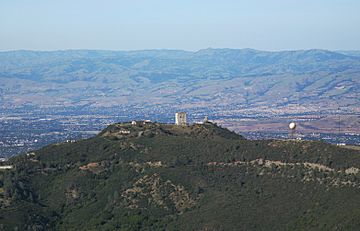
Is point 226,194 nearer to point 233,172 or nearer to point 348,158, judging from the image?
point 233,172

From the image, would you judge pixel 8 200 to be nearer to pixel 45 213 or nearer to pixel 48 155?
pixel 45 213

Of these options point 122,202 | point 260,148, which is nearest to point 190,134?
point 260,148

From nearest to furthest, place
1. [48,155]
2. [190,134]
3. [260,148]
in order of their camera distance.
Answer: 1. [260,148]
2. [48,155]
3. [190,134]

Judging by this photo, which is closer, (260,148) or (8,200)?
(8,200)

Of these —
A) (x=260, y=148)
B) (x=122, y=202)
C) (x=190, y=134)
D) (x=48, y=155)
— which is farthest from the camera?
(x=190, y=134)

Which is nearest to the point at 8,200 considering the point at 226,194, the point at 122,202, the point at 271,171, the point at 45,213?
the point at 45,213

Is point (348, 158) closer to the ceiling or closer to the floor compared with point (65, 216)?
closer to the ceiling
